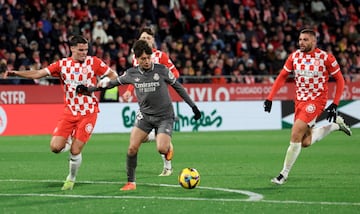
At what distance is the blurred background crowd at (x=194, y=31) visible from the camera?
2694 cm

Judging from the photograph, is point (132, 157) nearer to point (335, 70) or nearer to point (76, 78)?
point (76, 78)

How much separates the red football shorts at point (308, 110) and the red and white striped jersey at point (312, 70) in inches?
3.0

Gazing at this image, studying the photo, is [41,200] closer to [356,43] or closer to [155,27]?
[155,27]

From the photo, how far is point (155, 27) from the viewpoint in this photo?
30969mm

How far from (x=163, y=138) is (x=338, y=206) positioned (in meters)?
2.82

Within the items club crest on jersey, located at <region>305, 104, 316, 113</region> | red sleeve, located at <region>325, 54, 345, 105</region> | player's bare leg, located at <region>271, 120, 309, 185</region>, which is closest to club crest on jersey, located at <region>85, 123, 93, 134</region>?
player's bare leg, located at <region>271, 120, 309, 185</region>

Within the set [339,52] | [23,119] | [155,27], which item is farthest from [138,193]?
[339,52]

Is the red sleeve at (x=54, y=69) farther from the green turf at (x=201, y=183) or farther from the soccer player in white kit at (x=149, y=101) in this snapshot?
the green turf at (x=201, y=183)

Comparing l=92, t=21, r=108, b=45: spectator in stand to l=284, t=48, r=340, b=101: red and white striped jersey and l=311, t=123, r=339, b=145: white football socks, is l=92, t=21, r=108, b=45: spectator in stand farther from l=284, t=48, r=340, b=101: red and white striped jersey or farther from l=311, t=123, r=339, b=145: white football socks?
l=284, t=48, r=340, b=101: red and white striped jersey

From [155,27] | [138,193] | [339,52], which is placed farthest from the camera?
[339,52]

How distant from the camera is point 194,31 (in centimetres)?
3172

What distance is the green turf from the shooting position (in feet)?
32.6

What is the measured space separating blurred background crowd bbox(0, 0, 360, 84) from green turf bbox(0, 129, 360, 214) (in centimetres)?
498

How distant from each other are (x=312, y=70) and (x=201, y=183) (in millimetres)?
2295
